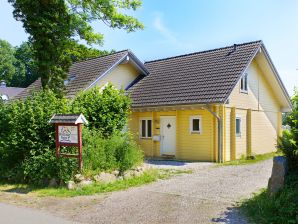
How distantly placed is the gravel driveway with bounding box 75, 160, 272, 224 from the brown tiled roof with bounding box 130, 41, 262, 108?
6.26m

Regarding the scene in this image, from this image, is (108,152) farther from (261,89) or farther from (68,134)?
(261,89)

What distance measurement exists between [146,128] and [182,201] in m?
12.8

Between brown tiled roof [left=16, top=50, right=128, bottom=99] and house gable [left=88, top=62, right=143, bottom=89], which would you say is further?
house gable [left=88, top=62, right=143, bottom=89]

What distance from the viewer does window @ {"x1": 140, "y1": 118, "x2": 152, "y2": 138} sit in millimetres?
21797

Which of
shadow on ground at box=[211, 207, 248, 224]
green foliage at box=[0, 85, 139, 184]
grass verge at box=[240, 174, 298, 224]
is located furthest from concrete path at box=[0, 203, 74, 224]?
grass verge at box=[240, 174, 298, 224]

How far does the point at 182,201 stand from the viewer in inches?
368

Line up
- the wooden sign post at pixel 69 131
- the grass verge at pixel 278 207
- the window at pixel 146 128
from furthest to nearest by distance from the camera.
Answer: the window at pixel 146 128
the wooden sign post at pixel 69 131
the grass verge at pixel 278 207

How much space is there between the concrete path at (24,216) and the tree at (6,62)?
6106cm

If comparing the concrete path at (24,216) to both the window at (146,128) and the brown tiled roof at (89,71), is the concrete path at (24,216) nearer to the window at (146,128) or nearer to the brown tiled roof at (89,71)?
the window at (146,128)

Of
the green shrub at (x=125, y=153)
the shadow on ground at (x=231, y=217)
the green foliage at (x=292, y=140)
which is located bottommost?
the shadow on ground at (x=231, y=217)

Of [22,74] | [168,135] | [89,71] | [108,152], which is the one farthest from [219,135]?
[22,74]

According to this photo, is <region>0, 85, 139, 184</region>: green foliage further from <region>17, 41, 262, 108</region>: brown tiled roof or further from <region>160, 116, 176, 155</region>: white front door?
<region>160, 116, 176, 155</region>: white front door

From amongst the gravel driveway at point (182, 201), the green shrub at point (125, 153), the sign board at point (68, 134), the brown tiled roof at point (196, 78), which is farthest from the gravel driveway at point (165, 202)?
the brown tiled roof at point (196, 78)

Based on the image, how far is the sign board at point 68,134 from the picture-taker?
11.9 metres
